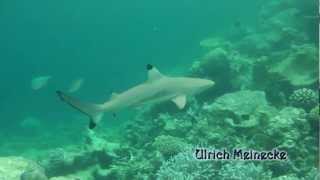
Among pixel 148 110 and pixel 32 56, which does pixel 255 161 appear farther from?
pixel 32 56

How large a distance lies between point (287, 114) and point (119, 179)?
4179mm

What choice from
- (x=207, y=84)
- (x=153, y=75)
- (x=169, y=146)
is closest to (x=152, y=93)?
(x=153, y=75)

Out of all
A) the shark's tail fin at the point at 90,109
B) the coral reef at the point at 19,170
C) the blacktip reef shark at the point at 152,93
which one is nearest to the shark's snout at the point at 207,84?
the blacktip reef shark at the point at 152,93

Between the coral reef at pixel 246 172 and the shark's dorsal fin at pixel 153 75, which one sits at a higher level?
the shark's dorsal fin at pixel 153 75

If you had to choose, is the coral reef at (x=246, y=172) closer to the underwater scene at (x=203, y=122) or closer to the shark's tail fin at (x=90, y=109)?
the underwater scene at (x=203, y=122)

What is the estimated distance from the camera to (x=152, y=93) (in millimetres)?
9273

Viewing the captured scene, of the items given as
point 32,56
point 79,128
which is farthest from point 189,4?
point 79,128

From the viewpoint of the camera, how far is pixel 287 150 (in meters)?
8.87

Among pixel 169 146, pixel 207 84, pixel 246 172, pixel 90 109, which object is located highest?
pixel 207 84

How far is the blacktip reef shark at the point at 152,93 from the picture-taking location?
858 cm

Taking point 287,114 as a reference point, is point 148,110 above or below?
above

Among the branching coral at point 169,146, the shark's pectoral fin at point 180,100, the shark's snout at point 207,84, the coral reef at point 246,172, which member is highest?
the shark's snout at point 207,84

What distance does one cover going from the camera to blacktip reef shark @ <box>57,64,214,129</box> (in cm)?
858

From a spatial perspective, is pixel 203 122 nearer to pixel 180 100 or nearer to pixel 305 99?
pixel 180 100
